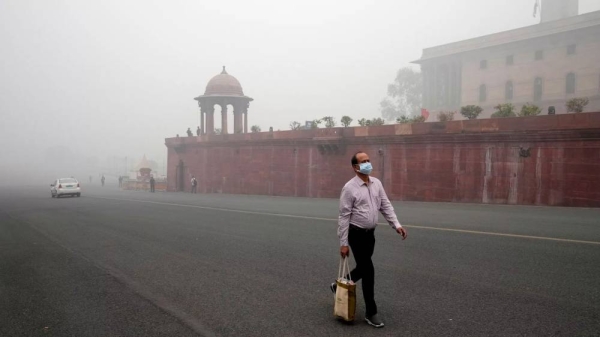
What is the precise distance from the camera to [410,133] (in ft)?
67.0

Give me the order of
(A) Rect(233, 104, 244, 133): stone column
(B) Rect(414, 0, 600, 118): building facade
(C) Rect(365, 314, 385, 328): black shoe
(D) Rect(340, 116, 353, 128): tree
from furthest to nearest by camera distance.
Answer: (A) Rect(233, 104, 244, 133): stone column < (B) Rect(414, 0, 600, 118): building facade < (D) Rect(340, 116, 353, 128): tree < (C) Rect(365, 314, 385, 328): black shoe

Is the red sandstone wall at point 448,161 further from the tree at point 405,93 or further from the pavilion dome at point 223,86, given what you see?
the tree at point 405,93

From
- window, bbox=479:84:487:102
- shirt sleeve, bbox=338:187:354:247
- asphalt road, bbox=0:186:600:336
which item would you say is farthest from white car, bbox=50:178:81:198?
window, bbox=479:84:487:102

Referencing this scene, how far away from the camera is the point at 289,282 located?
5496 mm

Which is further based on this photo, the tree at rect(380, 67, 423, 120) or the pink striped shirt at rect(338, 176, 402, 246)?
the tree at rect(380, 67, 423, 120)

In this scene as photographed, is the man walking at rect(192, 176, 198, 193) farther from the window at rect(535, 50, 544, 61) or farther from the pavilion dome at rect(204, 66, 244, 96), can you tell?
the window at rect(535, 50, 544, 61)

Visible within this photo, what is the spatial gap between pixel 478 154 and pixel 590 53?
3079 cm

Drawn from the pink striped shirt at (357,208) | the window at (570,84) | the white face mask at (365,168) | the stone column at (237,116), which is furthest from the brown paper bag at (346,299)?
the window at (570,84)

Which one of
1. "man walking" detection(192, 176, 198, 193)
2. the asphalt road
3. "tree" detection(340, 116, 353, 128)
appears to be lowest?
"man walking" detection(192, 176, 198, 193)

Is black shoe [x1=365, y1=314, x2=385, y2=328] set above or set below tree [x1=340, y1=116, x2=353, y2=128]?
below

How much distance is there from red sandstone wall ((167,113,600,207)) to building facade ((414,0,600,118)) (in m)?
27.6

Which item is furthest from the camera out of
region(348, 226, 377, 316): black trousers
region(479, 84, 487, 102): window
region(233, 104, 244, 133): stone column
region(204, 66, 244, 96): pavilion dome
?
region(479, 84, 487, 102): window

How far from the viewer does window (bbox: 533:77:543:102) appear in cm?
4194

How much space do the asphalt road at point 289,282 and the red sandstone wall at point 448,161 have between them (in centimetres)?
654
